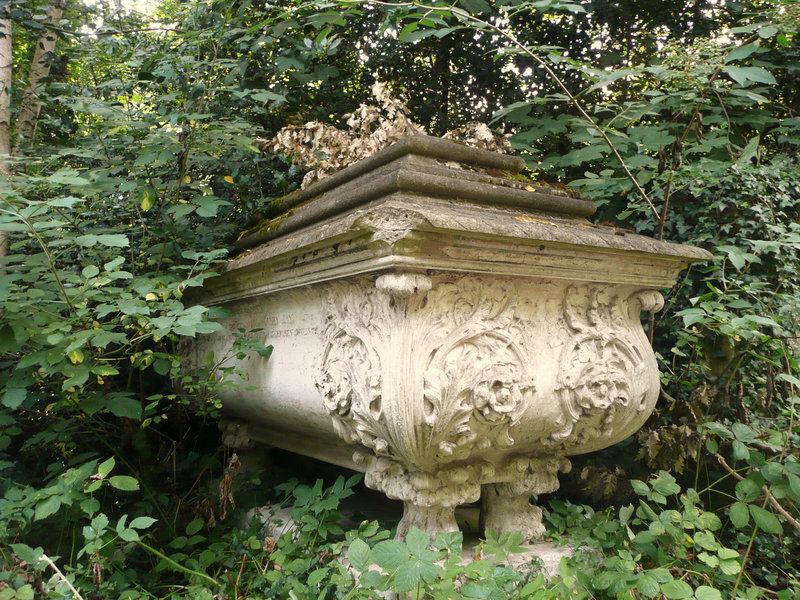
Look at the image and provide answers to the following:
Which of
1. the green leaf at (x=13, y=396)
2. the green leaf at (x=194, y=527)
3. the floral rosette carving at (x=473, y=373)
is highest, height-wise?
the floral rosette carving at (x=473, y=373)

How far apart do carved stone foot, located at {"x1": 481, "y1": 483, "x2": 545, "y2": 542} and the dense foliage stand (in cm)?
13

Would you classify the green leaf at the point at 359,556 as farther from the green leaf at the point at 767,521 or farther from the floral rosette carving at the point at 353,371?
the green leaf at the point at 767,521

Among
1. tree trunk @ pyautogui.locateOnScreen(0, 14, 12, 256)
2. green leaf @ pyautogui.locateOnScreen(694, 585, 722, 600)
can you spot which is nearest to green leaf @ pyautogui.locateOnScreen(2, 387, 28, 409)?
tree trunk @ pyautogui.locateOnScreen(0, 14, 12, 256)

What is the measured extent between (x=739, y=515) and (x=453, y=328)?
39.0 inches

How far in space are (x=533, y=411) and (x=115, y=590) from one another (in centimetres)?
146

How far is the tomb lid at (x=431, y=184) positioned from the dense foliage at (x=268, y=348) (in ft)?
0.84

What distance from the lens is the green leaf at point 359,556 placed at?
4.73ft

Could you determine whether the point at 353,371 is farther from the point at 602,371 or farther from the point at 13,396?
the point at 13,396

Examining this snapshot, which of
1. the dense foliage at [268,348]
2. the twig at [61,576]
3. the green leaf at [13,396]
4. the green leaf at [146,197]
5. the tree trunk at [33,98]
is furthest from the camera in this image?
the tree trunk at [33,98]

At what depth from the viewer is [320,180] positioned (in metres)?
2.48

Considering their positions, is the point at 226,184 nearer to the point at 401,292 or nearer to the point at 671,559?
the point at 401,292

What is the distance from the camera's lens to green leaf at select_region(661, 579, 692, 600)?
1.45 metres

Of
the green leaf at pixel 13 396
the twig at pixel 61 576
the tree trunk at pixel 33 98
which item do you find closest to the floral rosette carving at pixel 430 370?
the twig at pixel 61 576

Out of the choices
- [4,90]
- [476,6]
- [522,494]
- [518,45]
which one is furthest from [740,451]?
[4,90]
